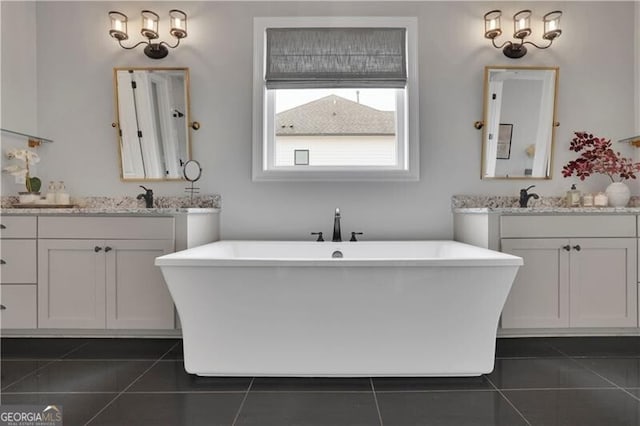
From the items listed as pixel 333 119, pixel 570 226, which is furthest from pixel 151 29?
pixel 570 226

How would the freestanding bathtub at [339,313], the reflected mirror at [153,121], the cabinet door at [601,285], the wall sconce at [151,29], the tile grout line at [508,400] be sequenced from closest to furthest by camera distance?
1. the tile grout line at [508,400]
2. the freestanding bathtub at [339,313]
3. the cabinet door at [601,285]
4. the wall sconce at [151,29]
5. the reflected mirror at [153,121]

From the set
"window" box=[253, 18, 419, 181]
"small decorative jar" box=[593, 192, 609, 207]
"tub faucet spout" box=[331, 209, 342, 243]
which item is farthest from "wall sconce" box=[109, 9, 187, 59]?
"small decorative jar" box=[593, 192, 609, 207]

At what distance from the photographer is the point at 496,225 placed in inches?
86.7

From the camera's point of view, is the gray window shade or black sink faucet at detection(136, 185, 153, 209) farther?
the gray window shade

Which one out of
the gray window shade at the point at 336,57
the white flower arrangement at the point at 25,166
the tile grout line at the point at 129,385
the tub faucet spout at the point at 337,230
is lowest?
the tile grout line at the point at 129,385

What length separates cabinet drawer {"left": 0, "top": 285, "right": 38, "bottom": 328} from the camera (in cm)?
221

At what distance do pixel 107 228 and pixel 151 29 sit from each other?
56.2 inches

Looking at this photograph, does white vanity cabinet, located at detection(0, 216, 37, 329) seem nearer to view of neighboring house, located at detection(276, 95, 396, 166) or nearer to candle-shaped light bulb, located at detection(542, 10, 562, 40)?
view of neighboring house, located at detection(276, 95, 396, 166)

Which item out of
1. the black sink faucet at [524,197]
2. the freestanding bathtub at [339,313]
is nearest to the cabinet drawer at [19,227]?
the freestanding bathtub at [339,313]

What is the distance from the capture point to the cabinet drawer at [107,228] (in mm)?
2223

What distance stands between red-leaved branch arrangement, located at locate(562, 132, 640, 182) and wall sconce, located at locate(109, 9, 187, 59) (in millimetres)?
2873

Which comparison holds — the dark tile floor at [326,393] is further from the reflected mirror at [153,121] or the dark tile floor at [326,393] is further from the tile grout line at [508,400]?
the reflected mirror at [153,121]

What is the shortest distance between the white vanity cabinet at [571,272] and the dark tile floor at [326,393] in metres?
0.21

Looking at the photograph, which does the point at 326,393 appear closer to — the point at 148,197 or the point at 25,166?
the point at 148,197
